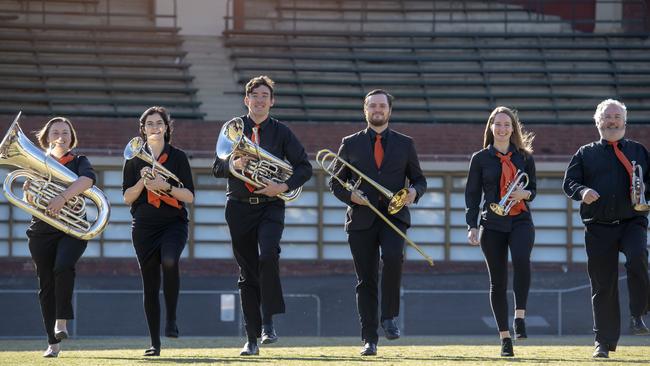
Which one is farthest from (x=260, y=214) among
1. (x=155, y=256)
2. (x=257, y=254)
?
(x=155, y=256)

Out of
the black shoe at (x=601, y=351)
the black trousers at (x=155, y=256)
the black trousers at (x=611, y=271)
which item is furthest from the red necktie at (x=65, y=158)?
the black shoe at (x=601, y=351)

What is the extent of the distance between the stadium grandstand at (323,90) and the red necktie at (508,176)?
9.77 meters

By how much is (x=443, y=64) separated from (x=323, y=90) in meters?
2.39

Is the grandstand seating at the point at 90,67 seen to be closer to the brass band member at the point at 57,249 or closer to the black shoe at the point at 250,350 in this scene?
the brass band member at the point at 57,249

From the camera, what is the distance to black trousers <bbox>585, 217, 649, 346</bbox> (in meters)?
9.89

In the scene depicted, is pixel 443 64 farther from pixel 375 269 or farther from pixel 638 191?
pixel 638 191

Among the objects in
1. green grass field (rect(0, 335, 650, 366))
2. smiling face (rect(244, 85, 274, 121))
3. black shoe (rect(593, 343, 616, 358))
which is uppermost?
smiling face (rect(244, 85, 274, 121))

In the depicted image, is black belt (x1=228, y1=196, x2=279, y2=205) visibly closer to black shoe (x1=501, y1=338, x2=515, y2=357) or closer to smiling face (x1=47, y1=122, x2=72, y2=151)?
smiling face (x1=47, y1=122, x2=72, y2=151)

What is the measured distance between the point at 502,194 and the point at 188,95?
14908mm

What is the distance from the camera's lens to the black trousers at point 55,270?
34.1ft

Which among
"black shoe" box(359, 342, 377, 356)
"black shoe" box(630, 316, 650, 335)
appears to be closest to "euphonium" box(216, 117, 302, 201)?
"black shoe" box(359, 342, 377, 356)

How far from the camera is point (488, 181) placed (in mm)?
10383

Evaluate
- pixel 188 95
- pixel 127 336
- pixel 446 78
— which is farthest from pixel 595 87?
pixel 127 336

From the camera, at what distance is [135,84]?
969 inches
